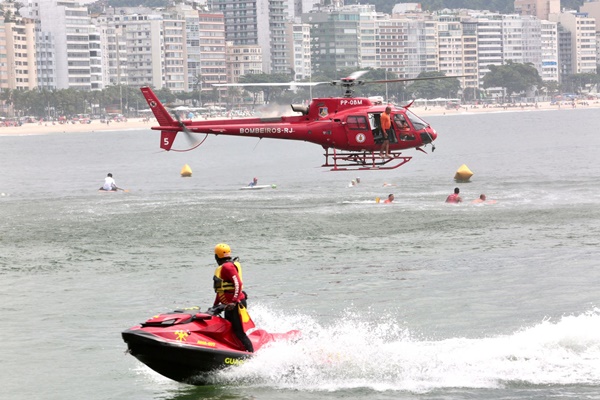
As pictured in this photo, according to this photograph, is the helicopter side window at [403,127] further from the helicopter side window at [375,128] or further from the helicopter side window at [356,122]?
the helicopter side window at [356,122]

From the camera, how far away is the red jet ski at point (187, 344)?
20.7 metres

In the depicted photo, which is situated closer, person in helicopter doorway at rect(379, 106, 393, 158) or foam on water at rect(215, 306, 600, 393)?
foam on water at rect(215, 306, 600, 393)

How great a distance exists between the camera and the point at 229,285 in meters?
20.8

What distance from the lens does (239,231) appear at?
155 feet

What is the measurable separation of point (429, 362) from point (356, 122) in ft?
72.2

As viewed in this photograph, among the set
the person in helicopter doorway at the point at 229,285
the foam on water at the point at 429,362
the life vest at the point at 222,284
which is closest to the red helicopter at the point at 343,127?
the foam on water at the point at 429,362

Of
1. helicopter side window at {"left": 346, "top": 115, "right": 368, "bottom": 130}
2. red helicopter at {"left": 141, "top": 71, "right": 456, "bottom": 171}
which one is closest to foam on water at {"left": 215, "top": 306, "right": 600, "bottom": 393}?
red helicopter at {"left": 141, "top": 71, "right": 456, "bottom": 171}

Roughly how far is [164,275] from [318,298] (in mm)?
6882

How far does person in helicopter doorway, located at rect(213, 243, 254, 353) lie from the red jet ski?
168mm

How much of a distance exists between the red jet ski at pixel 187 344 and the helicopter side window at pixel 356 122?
77.3 feet

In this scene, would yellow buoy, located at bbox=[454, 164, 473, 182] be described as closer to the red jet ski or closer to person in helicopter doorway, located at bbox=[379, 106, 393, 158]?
person in helicopter doorway, located at bbox=[379, 106, 393, 158]

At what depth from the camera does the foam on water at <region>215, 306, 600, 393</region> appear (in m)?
22.3

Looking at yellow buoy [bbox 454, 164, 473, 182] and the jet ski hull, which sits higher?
the jet ski hull

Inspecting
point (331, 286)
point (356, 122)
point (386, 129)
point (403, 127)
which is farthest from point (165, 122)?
point (331, 286)
